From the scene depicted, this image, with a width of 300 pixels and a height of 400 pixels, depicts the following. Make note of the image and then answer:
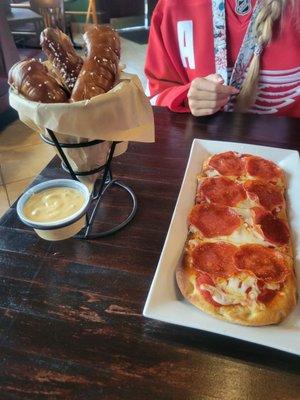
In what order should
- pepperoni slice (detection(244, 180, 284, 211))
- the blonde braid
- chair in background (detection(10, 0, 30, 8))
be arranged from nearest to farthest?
pepperoni slice (detection(244, 180, 284, 211)) → the blonde braid → chair in background (detection(10, 0, 30, 8))

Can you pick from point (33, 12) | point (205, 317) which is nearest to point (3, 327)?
point (205, 317)

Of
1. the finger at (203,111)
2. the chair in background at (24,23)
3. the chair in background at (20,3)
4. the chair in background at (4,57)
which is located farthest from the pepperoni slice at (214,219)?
the chair in background at (20,3)

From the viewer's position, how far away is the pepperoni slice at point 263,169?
0.67m

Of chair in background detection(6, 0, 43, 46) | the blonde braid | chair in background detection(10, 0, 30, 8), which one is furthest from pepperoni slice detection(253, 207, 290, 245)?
chair in background detection(10, 0, 30, 8)

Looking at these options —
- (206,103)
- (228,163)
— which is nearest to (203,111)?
(206,103)

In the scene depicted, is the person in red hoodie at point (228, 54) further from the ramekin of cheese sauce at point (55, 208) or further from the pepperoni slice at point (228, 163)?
the ramekin of cheese sauce at point (55, 208)

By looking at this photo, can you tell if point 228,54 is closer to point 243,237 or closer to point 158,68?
point 158,68

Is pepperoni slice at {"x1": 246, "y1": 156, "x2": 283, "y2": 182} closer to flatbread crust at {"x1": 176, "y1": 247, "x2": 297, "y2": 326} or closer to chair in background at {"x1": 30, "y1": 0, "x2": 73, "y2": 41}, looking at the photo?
flatbread crust at {"x1": 176, "y1": 247, "x2": 297, "y2": 326}

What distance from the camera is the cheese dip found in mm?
500

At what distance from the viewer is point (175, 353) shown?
421 millimetres

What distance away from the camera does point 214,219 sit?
0.57 m

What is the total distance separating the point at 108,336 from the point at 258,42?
0.83 meters

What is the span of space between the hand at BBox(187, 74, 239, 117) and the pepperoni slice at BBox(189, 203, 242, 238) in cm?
36

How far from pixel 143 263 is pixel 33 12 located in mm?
3300
